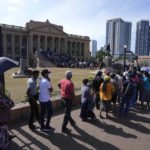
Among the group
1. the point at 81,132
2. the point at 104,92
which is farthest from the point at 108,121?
the point at 81,132

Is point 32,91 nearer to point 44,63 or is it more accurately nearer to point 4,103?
point 4,103

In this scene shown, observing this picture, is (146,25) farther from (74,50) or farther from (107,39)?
(74,50)

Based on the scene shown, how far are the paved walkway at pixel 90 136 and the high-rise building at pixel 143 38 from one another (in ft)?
327

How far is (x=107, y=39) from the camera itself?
11694 cm

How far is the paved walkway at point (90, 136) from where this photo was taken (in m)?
6.89

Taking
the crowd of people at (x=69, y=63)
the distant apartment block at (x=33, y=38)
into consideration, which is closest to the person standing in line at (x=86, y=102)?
the crowd of people at (x=69, y=63)

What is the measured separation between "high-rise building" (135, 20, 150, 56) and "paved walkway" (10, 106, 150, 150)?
99.7 m

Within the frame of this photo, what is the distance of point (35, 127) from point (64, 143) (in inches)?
55.8

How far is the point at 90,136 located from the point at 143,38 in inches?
4080

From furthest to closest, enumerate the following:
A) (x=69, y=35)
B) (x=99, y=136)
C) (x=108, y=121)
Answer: (x=69, y=35) < (x=108, y=121) < (x=99, y=136)

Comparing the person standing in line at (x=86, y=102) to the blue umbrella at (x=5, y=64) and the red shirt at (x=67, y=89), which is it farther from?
the blue umbrella at (x=5, y=64)

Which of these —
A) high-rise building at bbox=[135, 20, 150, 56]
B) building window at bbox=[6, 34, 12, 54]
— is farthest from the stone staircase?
high-rise building at bbox=[135, 20, 150, 56]

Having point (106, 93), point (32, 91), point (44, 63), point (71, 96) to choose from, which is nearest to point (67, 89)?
point (71, 96)

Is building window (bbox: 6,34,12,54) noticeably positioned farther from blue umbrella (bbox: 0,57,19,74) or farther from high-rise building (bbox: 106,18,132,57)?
blue umbrella (bbox: 0,57,19,74)
